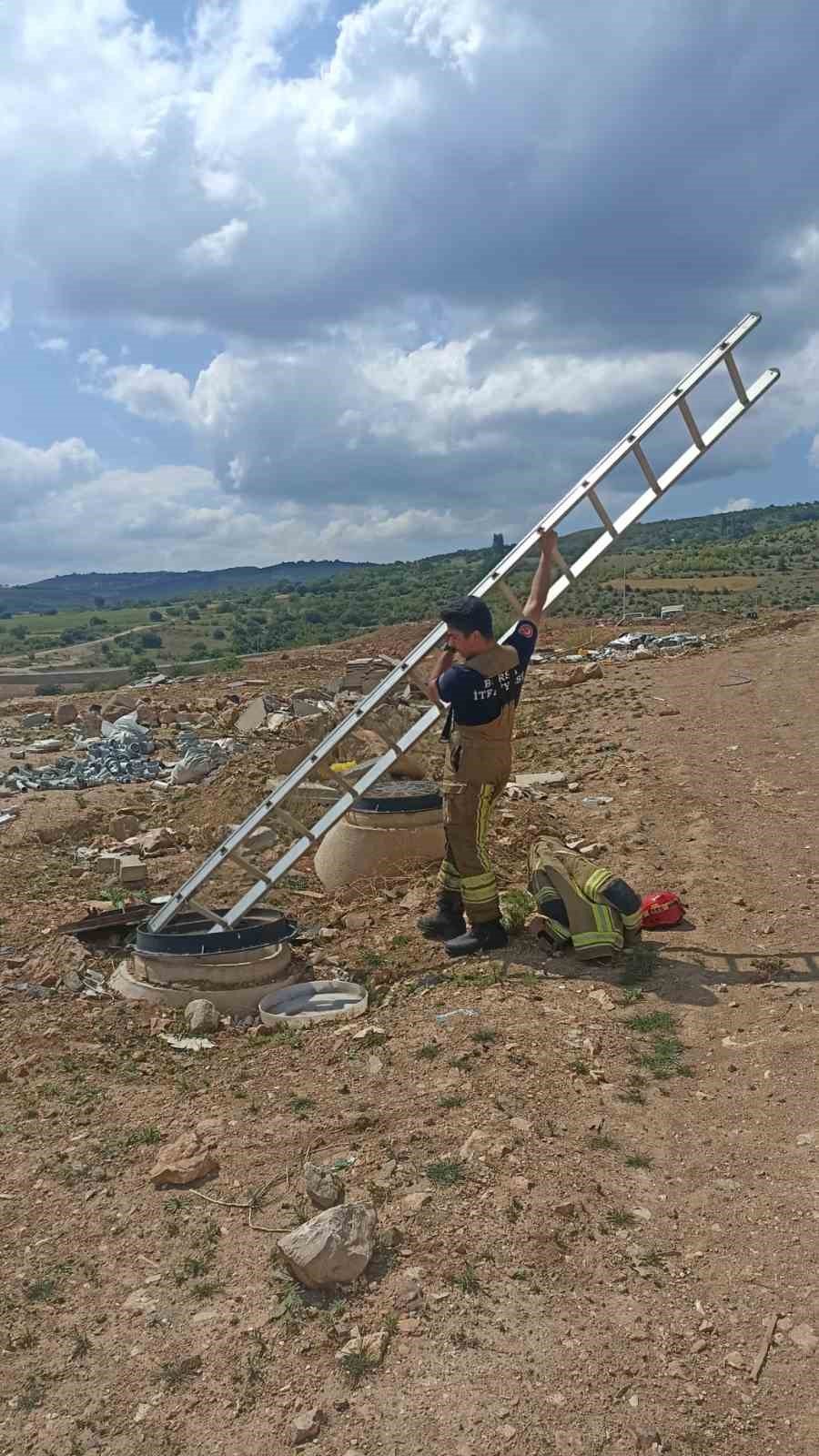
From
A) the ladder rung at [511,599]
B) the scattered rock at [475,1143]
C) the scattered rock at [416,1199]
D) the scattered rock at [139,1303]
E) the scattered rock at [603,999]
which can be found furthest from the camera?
the ladder rung at [511,599]

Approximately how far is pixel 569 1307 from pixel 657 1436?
0.51 meters

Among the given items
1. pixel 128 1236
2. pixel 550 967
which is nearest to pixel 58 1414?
pixel 128 1236

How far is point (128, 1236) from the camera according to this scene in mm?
4023

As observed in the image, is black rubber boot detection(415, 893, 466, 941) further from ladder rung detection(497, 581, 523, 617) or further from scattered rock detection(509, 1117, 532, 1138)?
scattered rock detection(509, 1117, 532, 1138)

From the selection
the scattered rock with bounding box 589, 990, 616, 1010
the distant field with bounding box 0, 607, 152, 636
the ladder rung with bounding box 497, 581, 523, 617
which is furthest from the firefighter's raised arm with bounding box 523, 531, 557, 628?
the distant field with bounding box 0, 607, 152, 636

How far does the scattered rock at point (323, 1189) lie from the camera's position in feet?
12.8

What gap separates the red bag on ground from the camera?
21.6ft

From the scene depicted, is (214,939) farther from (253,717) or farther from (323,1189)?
(253,717)

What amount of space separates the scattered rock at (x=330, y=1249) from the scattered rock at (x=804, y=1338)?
4.30 feet

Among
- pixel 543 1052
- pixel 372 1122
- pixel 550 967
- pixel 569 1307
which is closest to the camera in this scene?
pixel 569 1307

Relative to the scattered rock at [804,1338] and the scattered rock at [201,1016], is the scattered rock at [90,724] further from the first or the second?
the scattered rock at [804,1338]

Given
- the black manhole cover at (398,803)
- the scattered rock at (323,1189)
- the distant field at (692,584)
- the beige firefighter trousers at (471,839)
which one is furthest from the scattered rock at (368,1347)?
the distant field at (692,584)

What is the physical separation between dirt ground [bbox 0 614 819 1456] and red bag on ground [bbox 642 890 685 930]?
163 mm

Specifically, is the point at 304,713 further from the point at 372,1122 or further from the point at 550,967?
the point at 372,1122
